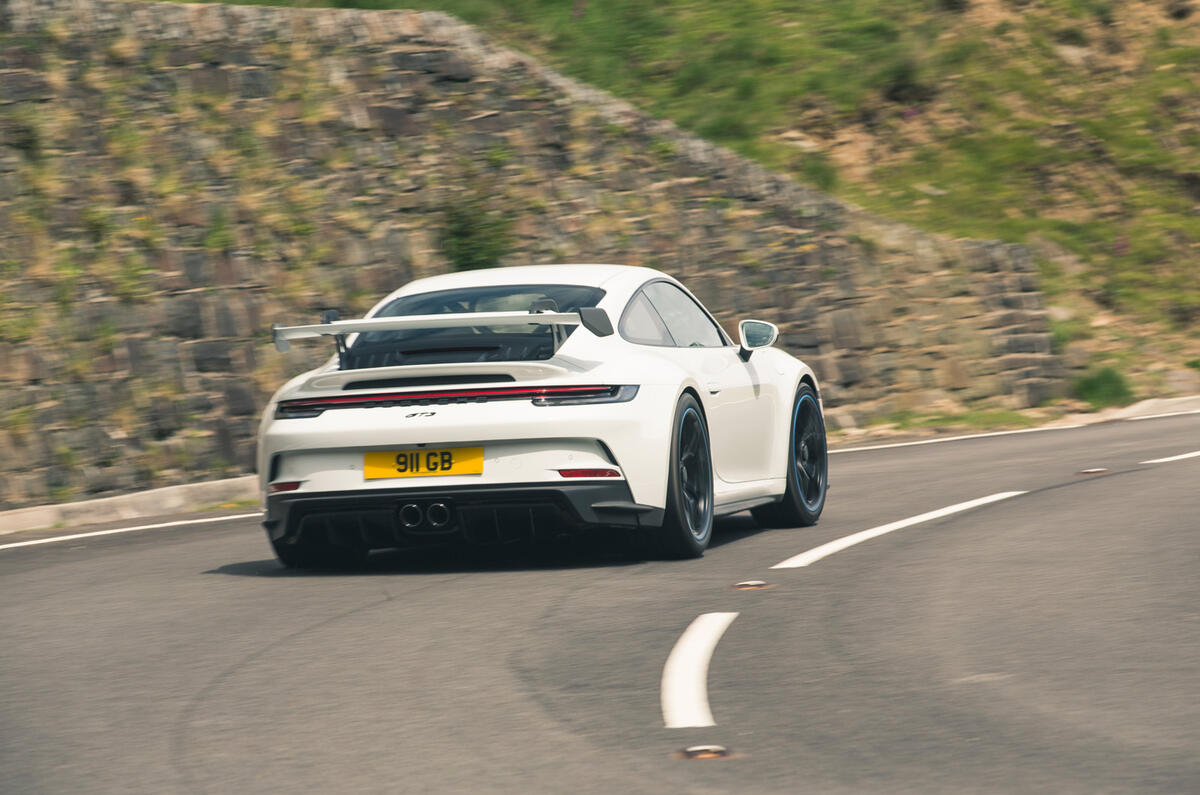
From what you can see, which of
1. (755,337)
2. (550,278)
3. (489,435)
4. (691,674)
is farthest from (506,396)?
(691,674)

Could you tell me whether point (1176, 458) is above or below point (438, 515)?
below

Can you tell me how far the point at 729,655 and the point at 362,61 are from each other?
1618cm

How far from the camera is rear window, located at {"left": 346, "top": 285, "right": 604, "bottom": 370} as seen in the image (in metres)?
7.84

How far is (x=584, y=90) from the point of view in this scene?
72.6ft

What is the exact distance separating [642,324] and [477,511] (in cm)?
146

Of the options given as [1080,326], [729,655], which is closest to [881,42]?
[1080,326]

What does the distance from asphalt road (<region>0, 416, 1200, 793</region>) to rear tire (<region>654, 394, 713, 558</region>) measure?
0.41ft

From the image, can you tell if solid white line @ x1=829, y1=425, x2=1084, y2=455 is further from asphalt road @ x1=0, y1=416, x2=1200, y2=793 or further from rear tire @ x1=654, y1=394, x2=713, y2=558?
rear tire @ x1=654, y1=394, x2=713, y2=558

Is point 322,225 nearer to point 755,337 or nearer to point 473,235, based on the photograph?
point 473,235

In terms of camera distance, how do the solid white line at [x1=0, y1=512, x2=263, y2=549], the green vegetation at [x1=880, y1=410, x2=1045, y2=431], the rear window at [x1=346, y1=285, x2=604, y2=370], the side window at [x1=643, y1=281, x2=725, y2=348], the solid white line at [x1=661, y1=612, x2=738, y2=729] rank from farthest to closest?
1. the green vegetation at [x1=880, y1=410, x2=1045, y2=431]
2. the solid white line at [x1=0, y1=512, x2=263, y2=549]
3. the side window at [x1=643, y1=281, x2=725, y2=348]
4. the rear window at [x1=346, y1=285, x2=604, y2=370]
5. the solid white line at [x1=661, y1=612, x2=738, y2=729]

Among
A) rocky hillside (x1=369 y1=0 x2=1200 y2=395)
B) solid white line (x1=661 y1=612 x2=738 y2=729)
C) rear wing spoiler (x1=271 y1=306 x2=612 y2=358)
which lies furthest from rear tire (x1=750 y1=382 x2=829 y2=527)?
rocky hillside (x1=369 y1=0 x2=1200 y2=395)

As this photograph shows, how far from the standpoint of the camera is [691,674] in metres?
5.40

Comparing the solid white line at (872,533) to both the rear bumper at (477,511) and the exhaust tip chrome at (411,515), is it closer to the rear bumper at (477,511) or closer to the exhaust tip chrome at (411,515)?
the rear bumper at (477,511)

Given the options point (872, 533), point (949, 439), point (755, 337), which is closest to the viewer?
point (872, 533)
